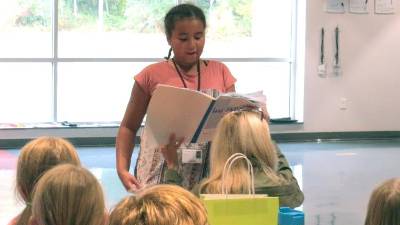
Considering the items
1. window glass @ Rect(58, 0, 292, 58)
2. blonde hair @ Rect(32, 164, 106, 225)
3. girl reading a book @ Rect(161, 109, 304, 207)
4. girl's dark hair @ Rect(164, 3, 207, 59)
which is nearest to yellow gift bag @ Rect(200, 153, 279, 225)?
girl reading a book @ Rect(161, 109, 304, 207)

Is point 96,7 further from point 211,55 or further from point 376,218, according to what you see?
point 376,218

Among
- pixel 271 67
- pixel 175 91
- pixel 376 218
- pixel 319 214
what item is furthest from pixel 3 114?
pixel 376 218

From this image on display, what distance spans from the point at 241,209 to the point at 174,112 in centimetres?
69

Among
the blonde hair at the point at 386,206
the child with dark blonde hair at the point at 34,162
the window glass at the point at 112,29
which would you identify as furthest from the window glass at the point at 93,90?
the blonde hair at the point at 386,206

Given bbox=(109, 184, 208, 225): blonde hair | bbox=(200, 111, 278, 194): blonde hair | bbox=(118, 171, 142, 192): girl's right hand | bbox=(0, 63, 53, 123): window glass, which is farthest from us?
bbox=(0, 63, 53, 123): window glass

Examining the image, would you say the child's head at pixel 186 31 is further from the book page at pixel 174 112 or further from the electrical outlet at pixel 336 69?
the electrical outlet at pixel 336 69

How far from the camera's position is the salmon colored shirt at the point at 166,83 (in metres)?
2.82

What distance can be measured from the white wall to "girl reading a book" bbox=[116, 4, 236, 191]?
21.1ft

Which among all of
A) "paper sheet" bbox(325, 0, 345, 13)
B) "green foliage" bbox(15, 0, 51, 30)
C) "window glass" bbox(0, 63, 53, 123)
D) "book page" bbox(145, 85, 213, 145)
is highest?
"paper sheet" bbox(325, 0, 345, 13)

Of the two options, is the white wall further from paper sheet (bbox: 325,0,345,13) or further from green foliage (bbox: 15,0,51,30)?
green foliage (bbox: 15,0,51,30)

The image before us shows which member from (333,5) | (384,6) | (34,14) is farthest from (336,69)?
(34,14)

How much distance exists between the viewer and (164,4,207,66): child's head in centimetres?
279

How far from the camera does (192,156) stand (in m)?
2.80

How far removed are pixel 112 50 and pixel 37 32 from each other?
93cm
